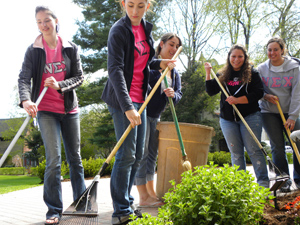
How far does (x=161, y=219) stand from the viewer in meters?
1.96

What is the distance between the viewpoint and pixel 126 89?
2.84 m

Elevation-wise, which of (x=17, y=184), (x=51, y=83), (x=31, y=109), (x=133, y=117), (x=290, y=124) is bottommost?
(x=17, y=184)

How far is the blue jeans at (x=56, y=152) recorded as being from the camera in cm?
321

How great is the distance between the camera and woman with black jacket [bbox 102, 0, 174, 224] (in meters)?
2.83

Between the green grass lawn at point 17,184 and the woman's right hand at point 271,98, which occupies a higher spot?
the woman's right hand at point 271,98

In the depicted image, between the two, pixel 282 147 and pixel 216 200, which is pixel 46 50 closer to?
pixel 216 200

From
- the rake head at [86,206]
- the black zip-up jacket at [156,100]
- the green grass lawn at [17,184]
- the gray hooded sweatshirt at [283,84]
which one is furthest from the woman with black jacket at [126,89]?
the green grass lawn at [17,184]

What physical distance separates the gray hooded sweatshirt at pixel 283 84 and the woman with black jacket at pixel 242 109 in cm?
47

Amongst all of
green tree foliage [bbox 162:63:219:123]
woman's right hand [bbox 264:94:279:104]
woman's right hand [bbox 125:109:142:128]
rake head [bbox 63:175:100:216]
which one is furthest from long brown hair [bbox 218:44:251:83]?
green tree foliage [bbox 162:63:219:123]

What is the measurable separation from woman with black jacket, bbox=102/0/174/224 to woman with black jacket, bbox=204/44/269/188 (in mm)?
1532

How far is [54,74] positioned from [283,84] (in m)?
3.26

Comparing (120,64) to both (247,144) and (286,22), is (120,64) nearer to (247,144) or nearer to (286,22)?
(247,144)

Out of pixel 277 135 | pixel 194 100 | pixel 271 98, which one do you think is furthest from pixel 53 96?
pixel 194 100

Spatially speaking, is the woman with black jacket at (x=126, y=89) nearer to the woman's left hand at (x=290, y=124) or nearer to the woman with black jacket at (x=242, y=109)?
the woman with black jacket at (x=242, y=109)
